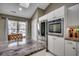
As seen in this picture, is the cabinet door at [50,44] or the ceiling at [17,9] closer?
the ceiling at [17,9]

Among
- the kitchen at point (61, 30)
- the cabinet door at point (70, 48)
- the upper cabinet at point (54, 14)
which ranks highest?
the upper cabinet at point (54, 14)

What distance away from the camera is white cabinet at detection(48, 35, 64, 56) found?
1374 millimetres

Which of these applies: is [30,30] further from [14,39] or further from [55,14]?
[55,14]

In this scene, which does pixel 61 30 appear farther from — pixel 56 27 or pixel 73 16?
pixel 73 16

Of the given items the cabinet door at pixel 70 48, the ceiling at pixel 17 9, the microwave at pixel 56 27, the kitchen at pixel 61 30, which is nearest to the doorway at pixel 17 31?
the ceiling at pixel 17 9

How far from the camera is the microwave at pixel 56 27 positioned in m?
1.40

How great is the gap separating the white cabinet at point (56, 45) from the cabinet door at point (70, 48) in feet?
0.23

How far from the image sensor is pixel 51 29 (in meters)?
1.49

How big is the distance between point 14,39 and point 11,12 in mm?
428

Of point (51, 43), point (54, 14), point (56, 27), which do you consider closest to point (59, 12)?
point (54, 14)

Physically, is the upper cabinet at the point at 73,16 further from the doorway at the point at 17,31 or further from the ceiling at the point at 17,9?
the doorway at the point at 17,31

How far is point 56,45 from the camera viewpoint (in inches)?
56.2

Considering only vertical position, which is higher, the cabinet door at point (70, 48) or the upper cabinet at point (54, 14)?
the upper cabinet at point (54, 14)

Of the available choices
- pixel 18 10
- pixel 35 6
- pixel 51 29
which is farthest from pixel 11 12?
pixel 51 29
